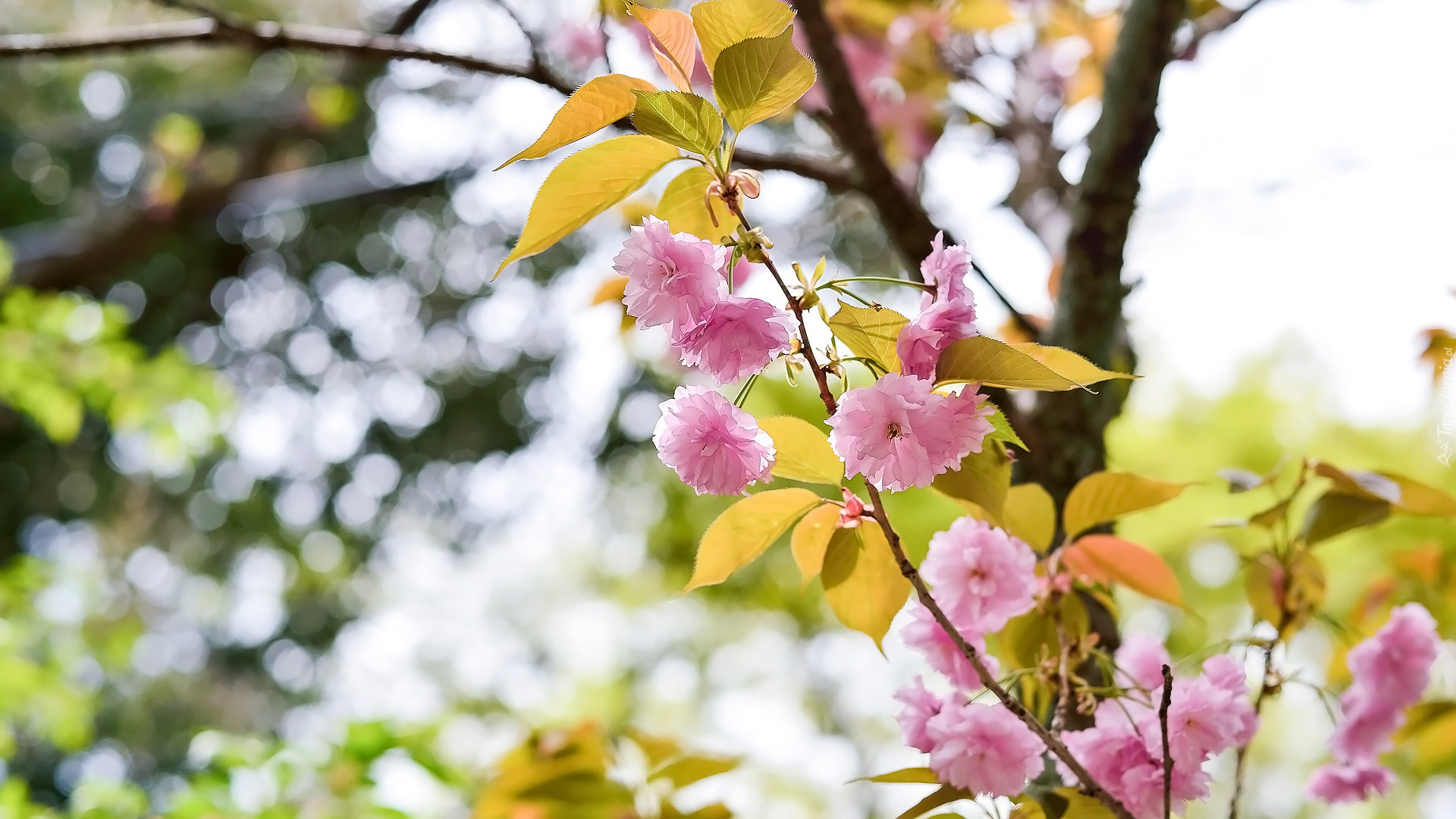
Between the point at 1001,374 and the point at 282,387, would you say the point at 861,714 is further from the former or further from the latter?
the point at 1001,374

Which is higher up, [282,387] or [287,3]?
[287,3]

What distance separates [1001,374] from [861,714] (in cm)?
671

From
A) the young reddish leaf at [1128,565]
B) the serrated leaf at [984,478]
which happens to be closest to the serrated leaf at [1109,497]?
the young reddish leaf at [1128,565]

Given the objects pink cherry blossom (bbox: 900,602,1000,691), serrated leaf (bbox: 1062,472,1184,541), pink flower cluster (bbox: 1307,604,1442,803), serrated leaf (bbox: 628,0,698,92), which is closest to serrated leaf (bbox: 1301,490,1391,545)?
pink flower cluster (bbox: 1307,604,1442,803)

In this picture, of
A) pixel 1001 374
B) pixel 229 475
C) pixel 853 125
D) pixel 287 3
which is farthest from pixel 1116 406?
pixel 287 3

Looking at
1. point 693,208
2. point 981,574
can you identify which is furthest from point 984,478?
point 693,208

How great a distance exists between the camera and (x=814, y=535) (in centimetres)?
42

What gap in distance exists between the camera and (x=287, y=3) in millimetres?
3951

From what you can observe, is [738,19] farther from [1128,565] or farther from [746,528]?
[1128,565]

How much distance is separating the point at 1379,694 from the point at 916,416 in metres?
0.45

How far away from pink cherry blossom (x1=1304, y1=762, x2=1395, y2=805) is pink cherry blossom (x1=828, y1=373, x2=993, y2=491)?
1.46 ft

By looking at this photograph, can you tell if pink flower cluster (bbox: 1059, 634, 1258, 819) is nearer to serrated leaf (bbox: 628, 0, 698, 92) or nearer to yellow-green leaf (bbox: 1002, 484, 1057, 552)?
yellow-green leaf (bbox: 1002, 484, 1057, 552)

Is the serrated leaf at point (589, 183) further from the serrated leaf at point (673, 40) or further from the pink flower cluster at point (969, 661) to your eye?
the pink flower cluster at point (969, 661)

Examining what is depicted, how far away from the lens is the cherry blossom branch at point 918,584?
0.34 meters
